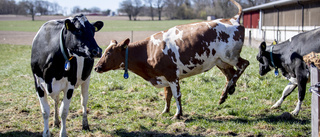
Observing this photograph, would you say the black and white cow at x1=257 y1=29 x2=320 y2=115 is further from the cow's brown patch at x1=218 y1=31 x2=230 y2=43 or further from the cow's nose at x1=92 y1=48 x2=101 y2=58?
the cow's nose at x1=92 y1=48 x2=101 y2=58

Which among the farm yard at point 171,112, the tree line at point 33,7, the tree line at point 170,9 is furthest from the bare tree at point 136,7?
the farm yard at point 171,112

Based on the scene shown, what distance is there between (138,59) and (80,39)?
180 cm

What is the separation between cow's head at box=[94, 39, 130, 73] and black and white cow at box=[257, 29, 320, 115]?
3.25 meters

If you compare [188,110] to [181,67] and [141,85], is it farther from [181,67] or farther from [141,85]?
[141,85]

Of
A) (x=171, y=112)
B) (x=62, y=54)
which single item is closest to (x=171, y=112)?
(x=171, y=112)

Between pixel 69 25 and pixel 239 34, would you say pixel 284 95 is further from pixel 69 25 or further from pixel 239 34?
pixel 69 25

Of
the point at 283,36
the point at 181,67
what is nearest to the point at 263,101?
the point at 181,67

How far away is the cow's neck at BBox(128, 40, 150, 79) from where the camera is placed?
611 centimetres

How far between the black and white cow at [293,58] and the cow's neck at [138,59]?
282 centimetres

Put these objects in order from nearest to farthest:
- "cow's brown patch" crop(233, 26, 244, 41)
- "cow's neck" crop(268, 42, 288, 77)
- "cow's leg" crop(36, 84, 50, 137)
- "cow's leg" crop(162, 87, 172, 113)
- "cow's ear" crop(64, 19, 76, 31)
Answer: "cow's ear" crop(64, 19, 76, 31) → "cow's leg" crop(36, 84, 50, 137) → "cow's brown patch" crop(233, 26, 244, 41) → "cow's leg" crop(162, 87, 172, 113) → "cow's neck" crop(268, 42, 288, 77)

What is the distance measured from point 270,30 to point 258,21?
176 inches

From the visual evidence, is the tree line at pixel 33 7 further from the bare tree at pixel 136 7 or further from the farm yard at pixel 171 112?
the bare tree at pixel 136 7

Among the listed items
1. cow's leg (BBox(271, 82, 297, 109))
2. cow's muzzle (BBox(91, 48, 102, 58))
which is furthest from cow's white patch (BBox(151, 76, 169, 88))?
cow's leg (BBox(271, 82, 297, 109))

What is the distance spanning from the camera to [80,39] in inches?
178
